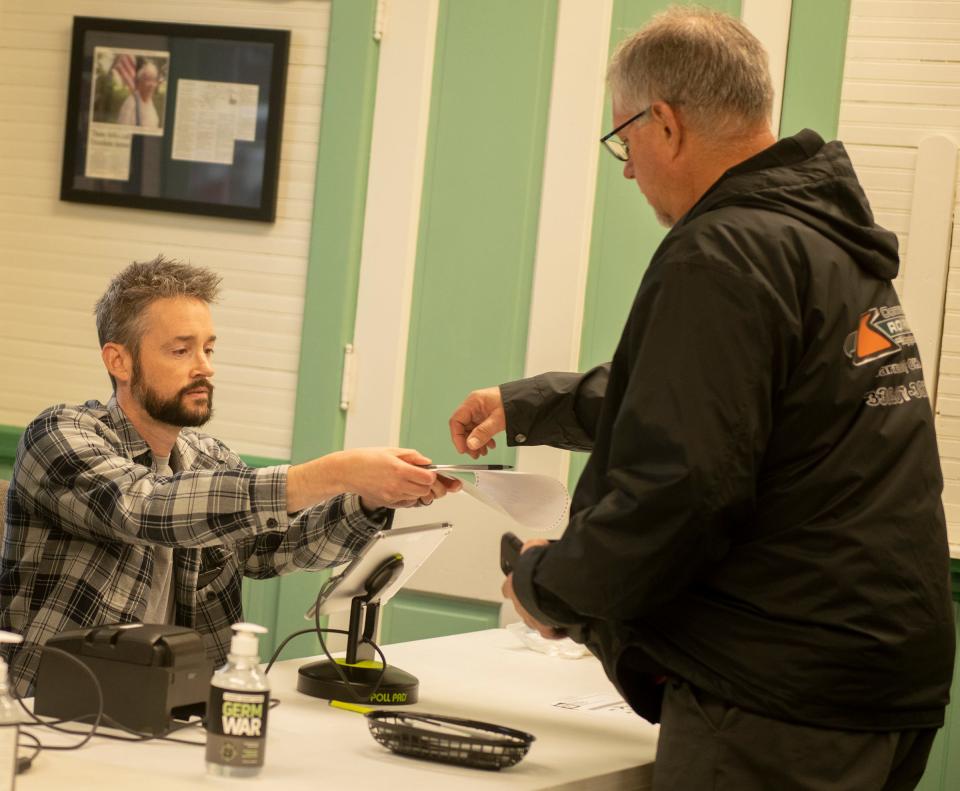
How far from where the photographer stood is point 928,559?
1.60 m

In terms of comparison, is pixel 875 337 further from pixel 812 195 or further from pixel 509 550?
pixel 509 550

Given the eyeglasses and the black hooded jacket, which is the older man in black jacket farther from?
the eyeglasses

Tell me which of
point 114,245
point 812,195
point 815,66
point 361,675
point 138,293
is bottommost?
point 361,675

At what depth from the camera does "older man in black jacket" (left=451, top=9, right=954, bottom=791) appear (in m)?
1.49

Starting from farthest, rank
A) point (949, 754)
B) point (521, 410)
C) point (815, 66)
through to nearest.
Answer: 1. point (815, 66)
2. point (949, 754)
3. point (521, 410)

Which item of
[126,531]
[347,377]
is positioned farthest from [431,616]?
[126,531]

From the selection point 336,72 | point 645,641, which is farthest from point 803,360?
point 336,72

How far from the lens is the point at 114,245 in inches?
162

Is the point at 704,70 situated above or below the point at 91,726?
above

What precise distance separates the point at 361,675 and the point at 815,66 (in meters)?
2.30

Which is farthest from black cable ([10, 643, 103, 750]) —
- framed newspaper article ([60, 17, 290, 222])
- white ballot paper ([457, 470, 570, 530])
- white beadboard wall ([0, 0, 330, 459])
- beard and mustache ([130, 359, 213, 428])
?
framed newspaper article ([60, 17, 290, 222])

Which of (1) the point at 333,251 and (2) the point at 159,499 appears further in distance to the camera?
(1) the point at 333,251

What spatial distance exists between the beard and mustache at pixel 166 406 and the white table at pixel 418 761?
0.59 metres

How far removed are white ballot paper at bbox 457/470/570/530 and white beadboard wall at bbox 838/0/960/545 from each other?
69.8 inches
